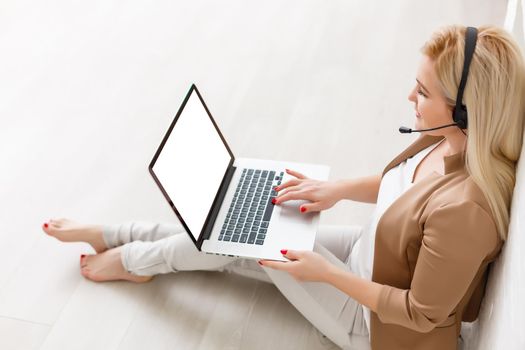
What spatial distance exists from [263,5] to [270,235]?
72.7 inches

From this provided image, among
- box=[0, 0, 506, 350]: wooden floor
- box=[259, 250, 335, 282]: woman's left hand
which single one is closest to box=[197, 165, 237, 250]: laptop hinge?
box=[259, 250, 335, 282]: woman's left hand

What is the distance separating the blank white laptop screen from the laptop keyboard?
0.07 m

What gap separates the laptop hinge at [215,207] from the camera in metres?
1.80

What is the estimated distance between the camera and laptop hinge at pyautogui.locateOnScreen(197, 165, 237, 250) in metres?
1.80

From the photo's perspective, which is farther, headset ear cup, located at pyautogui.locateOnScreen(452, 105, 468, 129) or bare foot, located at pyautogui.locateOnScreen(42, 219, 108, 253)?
bare foot, located at pyautogui.locateOnScreen(42, 219, 108, 253)

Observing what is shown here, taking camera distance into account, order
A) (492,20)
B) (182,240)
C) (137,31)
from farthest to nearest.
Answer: (137,31), (492,20), (182,240)

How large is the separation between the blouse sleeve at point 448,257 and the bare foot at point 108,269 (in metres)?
1.04

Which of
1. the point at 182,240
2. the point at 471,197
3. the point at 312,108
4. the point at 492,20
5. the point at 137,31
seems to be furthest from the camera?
the point at 137,31

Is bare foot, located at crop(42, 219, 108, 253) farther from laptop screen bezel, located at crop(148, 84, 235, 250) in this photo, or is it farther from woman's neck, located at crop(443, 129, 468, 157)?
woman's neck, located at crop(443, 129, 468, 157)

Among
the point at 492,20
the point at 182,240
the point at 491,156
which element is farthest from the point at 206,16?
the point at 491,156

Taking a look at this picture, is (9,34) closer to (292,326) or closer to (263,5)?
(263,5)

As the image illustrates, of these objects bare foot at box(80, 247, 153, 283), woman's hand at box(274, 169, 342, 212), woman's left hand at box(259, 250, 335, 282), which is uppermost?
woman's hand at box(274, 169, 342, 212)

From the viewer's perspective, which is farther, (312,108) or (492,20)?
(492,20)

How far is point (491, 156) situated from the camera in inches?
52.6
